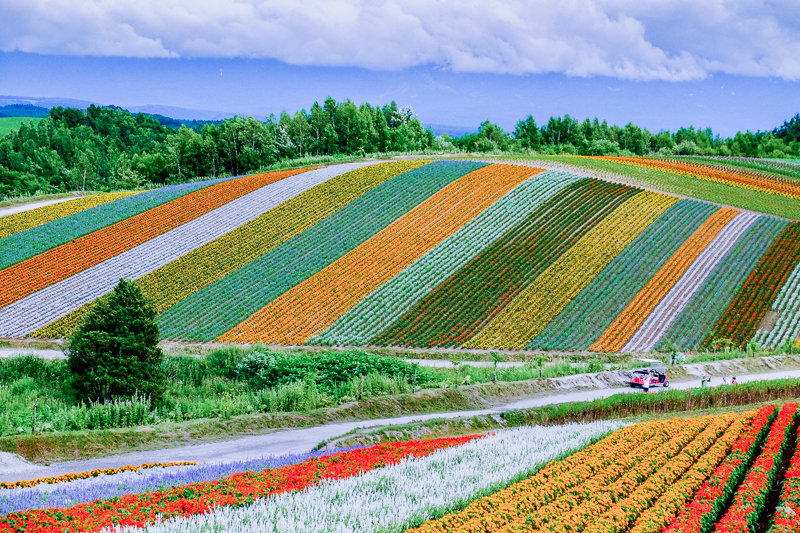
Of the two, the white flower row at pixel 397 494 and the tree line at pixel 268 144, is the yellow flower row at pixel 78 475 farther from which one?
the tree line at pixel 268 144

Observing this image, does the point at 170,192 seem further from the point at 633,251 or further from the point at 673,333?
the point at 673,333

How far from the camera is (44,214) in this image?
A: 201 feet

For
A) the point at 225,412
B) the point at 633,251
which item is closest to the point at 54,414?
the point at 225,412

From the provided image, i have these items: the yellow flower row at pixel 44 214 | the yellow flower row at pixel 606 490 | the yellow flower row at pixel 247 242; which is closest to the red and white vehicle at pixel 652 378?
the yellow flower row at pixel 606 490

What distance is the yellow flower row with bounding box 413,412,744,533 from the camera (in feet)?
41.0

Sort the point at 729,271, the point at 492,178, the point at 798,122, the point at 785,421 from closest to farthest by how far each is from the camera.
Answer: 1. the point at 785,421
2. the point at 729,271
3. the point at 492,178
4. the point at 798,122

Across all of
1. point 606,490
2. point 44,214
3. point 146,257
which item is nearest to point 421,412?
point 606,490

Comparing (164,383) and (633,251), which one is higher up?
(633,251)

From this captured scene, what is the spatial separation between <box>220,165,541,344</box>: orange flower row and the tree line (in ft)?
Answer: 123

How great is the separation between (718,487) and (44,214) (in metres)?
58.3

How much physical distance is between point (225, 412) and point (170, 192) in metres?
48.1

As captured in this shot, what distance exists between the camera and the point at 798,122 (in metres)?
154

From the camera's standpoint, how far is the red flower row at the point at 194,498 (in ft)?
39.0

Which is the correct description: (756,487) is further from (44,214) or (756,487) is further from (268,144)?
(268,144)
